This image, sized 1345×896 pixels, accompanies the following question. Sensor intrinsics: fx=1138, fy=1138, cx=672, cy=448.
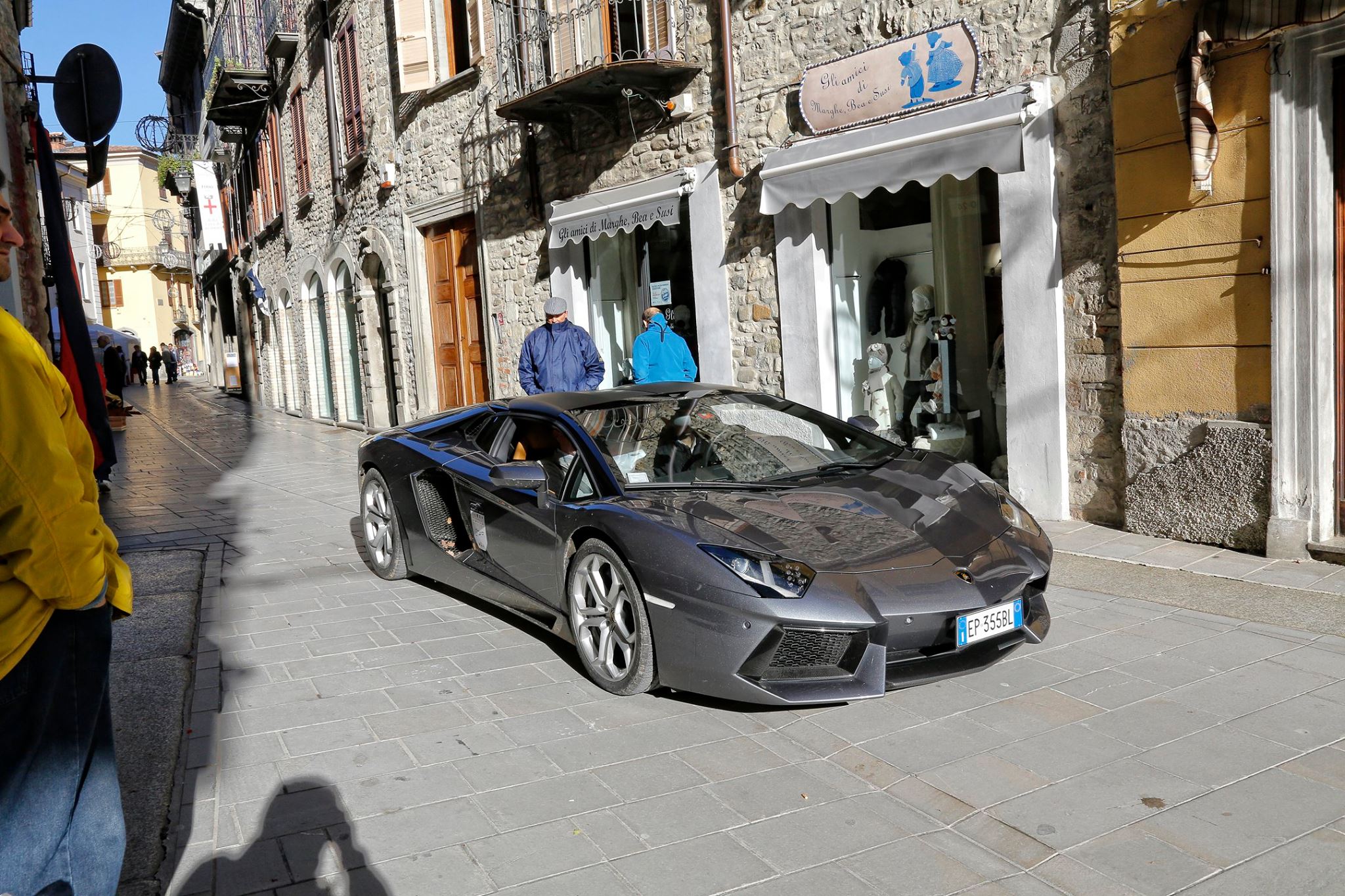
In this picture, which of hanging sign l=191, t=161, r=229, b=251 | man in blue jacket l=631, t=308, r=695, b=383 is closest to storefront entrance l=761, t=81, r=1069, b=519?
man in blue jacket l=631, t=308, r=695, b=383

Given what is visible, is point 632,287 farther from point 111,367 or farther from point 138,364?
point 138,364

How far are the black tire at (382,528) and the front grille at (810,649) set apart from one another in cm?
338

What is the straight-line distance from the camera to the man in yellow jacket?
235cm

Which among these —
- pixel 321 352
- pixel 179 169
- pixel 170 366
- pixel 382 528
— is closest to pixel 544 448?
pixel 382 528

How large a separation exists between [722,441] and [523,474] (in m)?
0.94

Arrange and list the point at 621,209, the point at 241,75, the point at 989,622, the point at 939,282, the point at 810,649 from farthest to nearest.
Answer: the point at 241,75, the point at 621,209, the point at 939,282, the point at 989,622, the point at 810,649

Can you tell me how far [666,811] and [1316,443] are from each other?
15.8ft

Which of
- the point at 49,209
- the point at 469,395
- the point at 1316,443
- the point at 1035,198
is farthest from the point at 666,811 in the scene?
the point at 469,395

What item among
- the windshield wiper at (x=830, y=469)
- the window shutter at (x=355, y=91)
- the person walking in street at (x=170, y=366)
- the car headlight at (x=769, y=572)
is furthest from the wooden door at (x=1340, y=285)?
the person walking in street at (x=170, y=366)

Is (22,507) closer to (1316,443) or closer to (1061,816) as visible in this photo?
(1061,816)

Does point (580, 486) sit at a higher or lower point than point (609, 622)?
higher

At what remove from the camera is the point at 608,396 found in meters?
5.79

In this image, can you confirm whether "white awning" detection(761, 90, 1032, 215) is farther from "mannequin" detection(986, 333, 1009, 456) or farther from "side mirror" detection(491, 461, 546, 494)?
"side mirror" detection(491, 461, 546, 494)

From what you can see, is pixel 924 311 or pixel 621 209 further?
pixel 621 209
